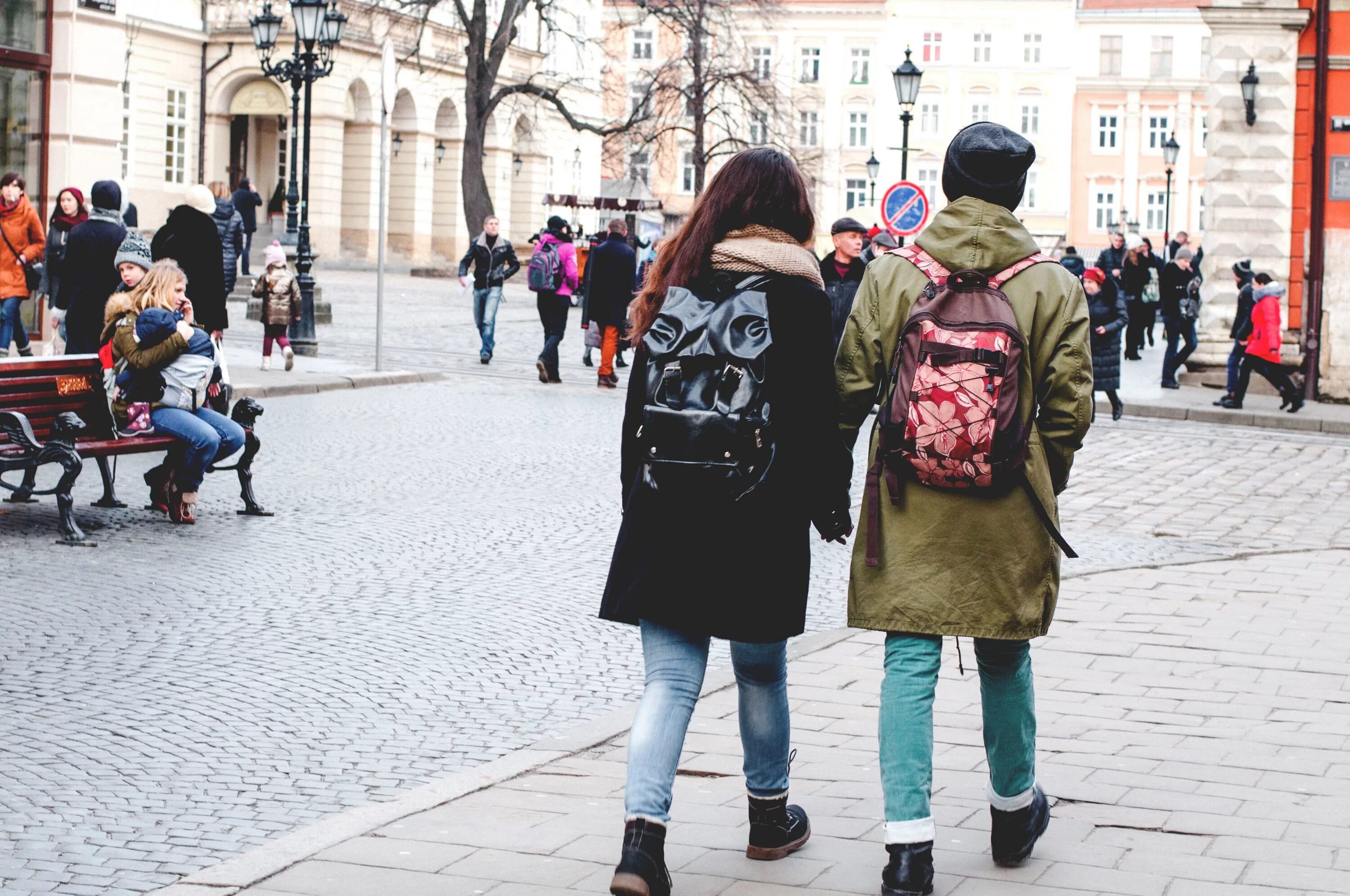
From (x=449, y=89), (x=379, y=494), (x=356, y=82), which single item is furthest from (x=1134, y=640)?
(x=449, y=89)

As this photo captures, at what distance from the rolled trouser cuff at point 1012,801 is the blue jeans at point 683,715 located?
51cm

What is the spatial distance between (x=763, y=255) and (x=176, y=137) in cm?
4707

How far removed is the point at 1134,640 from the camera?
778 centimetres

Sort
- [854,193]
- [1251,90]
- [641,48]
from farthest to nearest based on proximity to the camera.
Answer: [641,48] < [854,193] < [1251,90]

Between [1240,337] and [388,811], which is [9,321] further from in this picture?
[388,811]

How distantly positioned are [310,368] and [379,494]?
8444 millimetres

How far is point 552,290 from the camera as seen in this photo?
2062 cm

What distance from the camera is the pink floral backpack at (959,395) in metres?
4.32

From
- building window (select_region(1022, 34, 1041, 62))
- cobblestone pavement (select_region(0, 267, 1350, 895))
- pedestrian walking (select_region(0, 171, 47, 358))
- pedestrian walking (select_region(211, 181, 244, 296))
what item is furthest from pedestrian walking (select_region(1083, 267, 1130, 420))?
building window (select_region(1022, 34, 1041, 62))

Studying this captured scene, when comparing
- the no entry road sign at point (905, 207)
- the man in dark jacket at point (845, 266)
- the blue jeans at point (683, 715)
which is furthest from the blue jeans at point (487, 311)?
the blue jeans at point (683, 715)

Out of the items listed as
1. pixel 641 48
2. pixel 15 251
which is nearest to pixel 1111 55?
pixel 641 48

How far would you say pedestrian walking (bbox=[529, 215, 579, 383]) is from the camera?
20641 mm

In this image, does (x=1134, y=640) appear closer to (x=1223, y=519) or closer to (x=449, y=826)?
(x=449, y=826)

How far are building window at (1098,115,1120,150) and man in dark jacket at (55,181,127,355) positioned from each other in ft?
279
